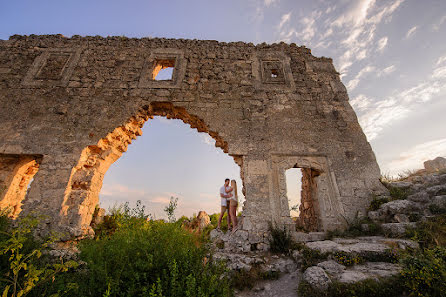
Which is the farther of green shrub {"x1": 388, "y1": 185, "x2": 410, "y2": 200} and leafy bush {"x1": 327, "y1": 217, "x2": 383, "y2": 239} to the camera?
green shrub {"x1": 388, "y1": 185, "x2": 410, "y2": 200}

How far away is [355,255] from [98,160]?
6259 millimetres

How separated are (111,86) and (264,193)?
17.9 ft

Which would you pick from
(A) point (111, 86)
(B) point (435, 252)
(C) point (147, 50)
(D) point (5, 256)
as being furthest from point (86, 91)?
(B) point (435, 252)

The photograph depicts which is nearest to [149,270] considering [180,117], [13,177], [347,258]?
[347,258]

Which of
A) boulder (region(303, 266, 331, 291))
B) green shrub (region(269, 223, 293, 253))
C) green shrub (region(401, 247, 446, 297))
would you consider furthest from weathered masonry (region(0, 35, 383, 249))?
green shrub (region(401, 247, 446, 297))

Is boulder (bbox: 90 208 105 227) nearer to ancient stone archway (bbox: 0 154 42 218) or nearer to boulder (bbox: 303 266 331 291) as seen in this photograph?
ancient stone archway (bbox: 0 154 42 218)

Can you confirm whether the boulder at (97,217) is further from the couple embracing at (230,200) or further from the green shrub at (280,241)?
the green shrub at (280,241)

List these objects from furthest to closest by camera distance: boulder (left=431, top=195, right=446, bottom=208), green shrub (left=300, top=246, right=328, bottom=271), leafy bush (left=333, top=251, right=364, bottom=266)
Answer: boulder (left=431, top=195, right=446, bottom=208) → green shrub (left=300, top=246, right=328, bottom=271) → leafy bush (left=333, top=251, right=364, bottom=266)

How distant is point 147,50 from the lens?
7426 mm

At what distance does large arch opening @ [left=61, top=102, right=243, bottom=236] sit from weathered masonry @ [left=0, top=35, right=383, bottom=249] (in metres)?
0.03

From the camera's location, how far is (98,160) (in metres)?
6.04

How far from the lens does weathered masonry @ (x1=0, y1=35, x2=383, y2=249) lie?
539 centimetres

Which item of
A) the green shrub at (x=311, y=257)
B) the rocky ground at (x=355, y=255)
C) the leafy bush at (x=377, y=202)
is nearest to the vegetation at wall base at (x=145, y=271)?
the rocky ground at (x=355, y=255)

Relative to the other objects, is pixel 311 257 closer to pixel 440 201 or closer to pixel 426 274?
pixel 426 274
